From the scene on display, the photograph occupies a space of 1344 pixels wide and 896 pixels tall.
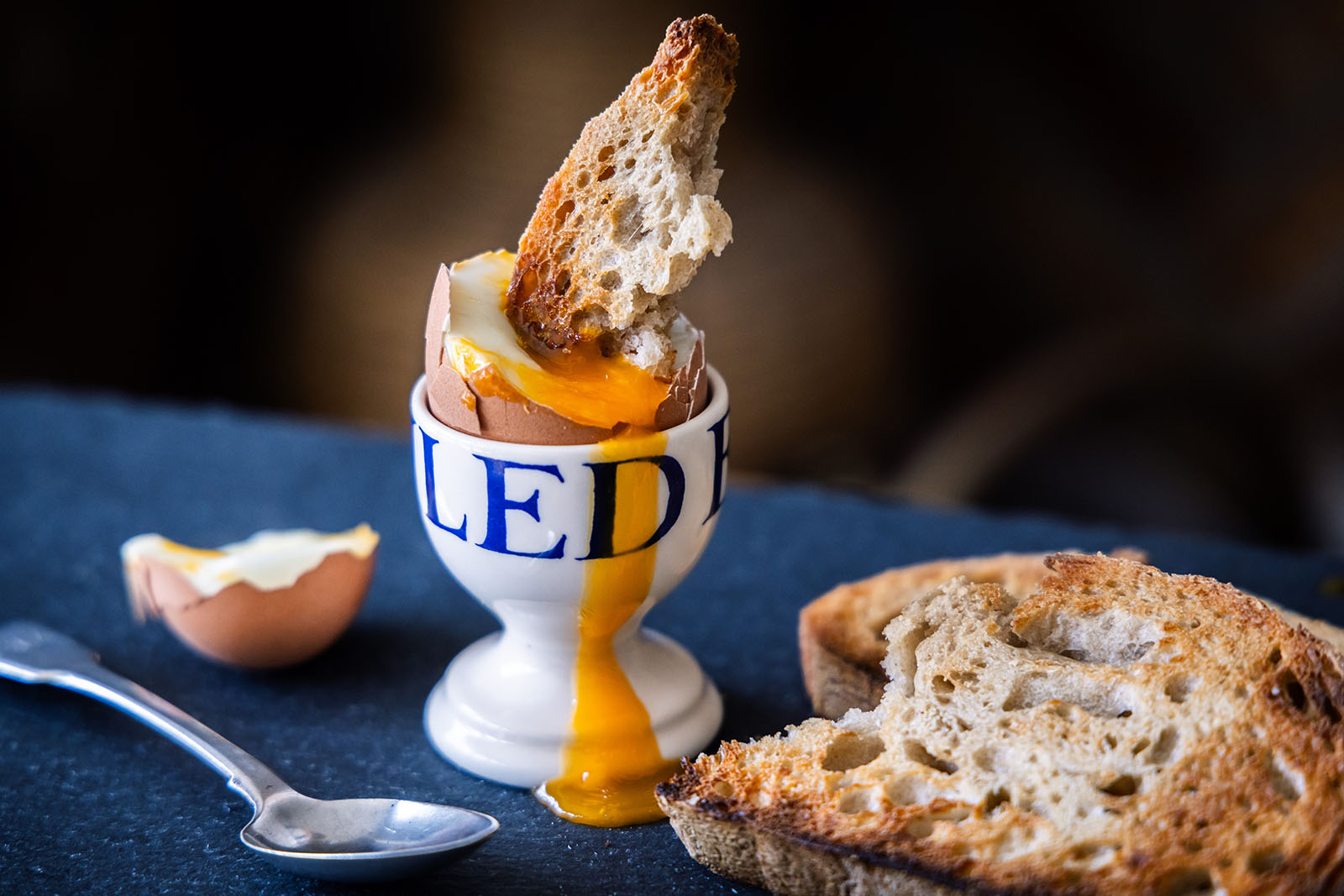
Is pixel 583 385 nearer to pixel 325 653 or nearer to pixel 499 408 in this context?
pixel 499 408

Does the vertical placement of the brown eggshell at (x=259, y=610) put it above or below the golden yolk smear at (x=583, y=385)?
below

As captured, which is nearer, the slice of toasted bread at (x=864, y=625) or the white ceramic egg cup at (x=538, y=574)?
the white ceramic egg cup at (x=538, y=574)

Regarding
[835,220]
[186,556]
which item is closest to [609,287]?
[186,556]

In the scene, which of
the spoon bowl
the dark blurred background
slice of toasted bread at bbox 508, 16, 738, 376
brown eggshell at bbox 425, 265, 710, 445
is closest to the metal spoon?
the spoon bowl

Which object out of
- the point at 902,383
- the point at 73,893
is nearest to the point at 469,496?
the point at 73,893

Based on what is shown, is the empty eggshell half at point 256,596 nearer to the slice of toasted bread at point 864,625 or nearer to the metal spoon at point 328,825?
the metal spoon at point 328,825

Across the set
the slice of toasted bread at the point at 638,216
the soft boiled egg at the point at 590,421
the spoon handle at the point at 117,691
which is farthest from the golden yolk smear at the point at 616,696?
the spoon handle at the point at 117,691

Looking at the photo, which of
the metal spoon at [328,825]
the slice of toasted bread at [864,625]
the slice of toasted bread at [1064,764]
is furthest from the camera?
the slice of toasted bread at [864,625]
